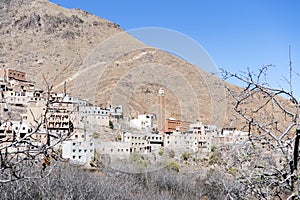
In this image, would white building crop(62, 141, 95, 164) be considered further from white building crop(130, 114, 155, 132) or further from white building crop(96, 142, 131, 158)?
white building crop(130, 114, 155, 132)

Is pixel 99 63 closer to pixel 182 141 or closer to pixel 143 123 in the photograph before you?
pixel 143 123

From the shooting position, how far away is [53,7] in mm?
62219

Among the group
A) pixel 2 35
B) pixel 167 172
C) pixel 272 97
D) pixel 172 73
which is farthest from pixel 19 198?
pixel 2 35

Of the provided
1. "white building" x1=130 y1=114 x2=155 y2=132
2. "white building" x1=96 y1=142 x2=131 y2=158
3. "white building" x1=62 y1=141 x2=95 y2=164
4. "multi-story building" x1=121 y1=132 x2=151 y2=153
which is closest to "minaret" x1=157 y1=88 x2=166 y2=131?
"white building" x1=130 y1=114 x2=155 y2=132

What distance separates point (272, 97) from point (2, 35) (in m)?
53.9

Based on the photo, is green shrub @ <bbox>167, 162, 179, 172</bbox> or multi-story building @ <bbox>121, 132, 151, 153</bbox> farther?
multi-story building @ <bbox>121, 132, 151, 153</bbox>

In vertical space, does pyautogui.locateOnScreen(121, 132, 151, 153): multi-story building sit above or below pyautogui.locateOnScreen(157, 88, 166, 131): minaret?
below

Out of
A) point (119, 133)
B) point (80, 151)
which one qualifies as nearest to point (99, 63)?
point (119, 133)

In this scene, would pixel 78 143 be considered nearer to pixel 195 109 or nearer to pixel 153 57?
pixel 195 109

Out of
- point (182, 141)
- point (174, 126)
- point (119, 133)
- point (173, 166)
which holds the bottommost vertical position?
point (173, 166)

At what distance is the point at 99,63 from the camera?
40.9 metres

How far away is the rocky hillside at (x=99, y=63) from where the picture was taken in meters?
32.8

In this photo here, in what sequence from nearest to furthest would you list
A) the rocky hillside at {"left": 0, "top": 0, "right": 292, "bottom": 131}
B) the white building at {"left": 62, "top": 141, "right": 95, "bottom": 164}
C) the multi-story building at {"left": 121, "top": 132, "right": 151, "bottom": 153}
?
the white building at {"left": 62, "top": 141, "right": 95, "bottom": 164} → the multi-story building at {"left": 121, "top": 132, "right": 151, "bottom": 153} → the rocky hillside at {"left": 0, "top": 0, "right": 292, "bottom": 131}

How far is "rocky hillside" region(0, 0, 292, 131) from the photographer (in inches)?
1291
